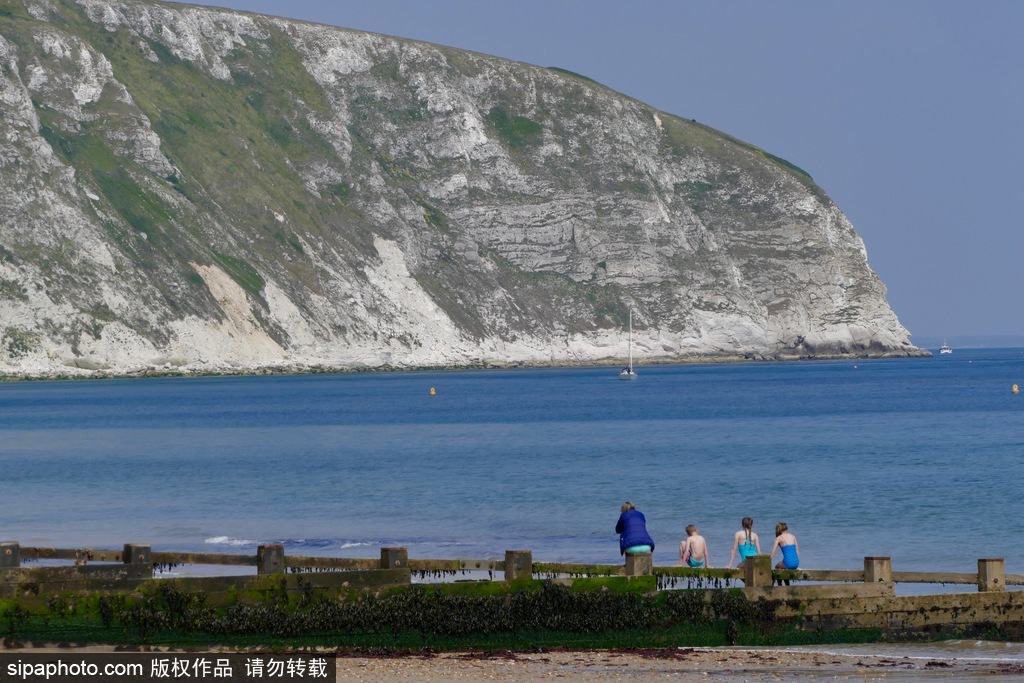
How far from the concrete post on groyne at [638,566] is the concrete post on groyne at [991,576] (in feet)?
14.9

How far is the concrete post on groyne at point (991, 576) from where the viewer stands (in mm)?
20469

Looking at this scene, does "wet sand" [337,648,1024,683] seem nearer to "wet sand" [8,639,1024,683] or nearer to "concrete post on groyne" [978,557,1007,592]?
"wet sand" [8,639,1024,683]

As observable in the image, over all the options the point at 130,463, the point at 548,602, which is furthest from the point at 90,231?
the point at 548,602

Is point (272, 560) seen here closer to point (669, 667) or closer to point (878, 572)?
point (669, 667)

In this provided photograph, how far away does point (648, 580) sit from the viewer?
63.9ft

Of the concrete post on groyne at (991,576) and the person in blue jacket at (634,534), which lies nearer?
the concrete post on groyne at (991,576)

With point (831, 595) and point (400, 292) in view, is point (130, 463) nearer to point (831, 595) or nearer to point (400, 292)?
point (831, 595)

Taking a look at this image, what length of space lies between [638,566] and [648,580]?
0.22m

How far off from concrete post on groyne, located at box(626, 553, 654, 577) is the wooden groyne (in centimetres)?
1

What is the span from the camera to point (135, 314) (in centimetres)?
15700

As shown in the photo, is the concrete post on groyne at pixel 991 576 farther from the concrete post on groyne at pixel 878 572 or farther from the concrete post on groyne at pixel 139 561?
the concrete post on groyne at pixel 139 561

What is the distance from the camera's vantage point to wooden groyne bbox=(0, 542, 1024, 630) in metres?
18.7

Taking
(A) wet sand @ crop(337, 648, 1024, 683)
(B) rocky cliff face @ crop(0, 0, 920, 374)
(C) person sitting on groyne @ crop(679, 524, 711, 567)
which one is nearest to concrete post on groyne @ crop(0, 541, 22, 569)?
(A) wet sand @ crop(337, 648, 1024, 683)

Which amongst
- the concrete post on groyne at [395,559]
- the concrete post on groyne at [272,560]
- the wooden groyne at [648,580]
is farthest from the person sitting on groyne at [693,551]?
the concrete post on groyne at [272,560]
